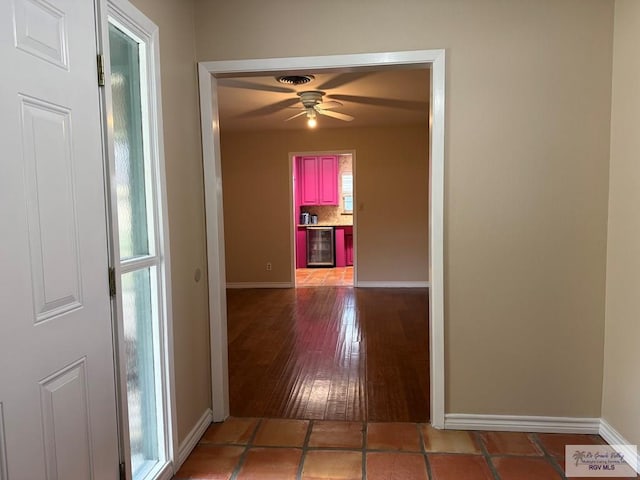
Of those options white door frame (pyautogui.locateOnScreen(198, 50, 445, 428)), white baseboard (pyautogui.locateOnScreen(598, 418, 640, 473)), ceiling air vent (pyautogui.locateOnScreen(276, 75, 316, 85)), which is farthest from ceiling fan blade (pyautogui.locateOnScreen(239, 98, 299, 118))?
white baseboard (pyautogui.locateOnScreen(598, 418, 640, 473))

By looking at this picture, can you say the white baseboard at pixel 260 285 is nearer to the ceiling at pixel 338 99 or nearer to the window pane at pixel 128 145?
the ceiling at pixel 338 99

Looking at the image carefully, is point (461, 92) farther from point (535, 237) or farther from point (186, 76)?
point (186, 76)

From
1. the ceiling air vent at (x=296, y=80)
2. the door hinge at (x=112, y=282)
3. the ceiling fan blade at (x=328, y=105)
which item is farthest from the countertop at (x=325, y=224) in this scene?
the door hinge at (x=112, y=282)

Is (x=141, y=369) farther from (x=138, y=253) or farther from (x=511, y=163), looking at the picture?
(x=511, y=163)

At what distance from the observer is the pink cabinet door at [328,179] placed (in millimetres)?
8562

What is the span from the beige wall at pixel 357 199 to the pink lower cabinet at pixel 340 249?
2146 millimetres

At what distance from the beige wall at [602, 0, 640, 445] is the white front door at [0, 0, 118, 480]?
2.25 metres

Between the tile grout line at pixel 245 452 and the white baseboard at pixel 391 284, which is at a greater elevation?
the white baseboard at pixel 391 284

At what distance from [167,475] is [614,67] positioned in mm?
2883

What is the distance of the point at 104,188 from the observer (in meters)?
1.47

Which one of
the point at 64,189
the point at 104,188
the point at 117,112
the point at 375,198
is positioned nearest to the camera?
the point at 64,189

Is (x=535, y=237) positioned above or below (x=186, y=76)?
below

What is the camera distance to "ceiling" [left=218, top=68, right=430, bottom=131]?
3814mm

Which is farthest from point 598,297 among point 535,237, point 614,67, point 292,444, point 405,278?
point 405,278
